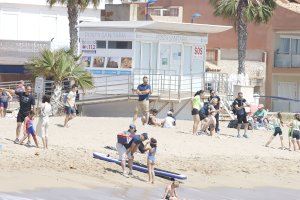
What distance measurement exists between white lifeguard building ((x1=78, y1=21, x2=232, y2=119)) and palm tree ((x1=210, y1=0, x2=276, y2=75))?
664cm

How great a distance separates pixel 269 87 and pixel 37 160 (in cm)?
2990

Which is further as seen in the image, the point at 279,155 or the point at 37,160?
the point at 279,155

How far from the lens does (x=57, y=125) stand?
27.5 metres

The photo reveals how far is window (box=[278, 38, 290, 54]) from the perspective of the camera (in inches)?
1962

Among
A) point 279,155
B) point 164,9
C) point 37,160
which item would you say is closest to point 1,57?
point 164,9

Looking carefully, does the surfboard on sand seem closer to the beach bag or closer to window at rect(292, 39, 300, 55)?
the beach bag

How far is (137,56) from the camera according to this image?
113ft

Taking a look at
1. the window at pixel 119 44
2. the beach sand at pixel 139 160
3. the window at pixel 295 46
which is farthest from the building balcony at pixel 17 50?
the window at pixel 295 46

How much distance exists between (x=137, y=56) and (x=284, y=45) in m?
17.4

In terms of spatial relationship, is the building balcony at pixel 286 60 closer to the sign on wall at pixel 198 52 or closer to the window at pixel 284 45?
the window at pixel 284 45

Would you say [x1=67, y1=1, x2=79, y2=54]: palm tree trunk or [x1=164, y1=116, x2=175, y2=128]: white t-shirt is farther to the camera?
[x1=67, y1=1, x2=79, y2=54]: palm tree trunk

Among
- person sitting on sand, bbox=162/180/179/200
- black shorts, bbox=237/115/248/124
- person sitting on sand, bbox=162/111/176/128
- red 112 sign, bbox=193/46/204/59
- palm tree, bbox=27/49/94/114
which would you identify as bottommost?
person sitting on sand, bbox=162/180/179/200

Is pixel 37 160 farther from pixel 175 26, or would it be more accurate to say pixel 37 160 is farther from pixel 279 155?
pixel 175 26

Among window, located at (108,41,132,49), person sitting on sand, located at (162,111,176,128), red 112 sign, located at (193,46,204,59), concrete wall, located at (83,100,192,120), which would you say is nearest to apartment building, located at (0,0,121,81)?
window, located at (108,41,132,49)
